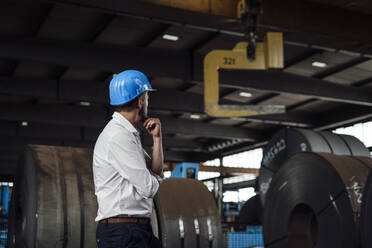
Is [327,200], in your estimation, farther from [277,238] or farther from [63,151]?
[63,151]

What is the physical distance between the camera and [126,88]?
8.70 feet

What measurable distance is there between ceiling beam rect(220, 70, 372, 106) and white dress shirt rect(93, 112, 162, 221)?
11605 millimetres

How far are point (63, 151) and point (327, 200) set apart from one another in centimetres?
232

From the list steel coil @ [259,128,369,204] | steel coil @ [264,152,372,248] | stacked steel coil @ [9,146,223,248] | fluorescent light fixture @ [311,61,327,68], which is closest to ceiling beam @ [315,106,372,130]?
fluorescent light fixture @ [311,61,327,68]

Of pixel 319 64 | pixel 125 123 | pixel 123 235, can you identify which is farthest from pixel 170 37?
pixel 123 235

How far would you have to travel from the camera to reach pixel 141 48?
13.4m

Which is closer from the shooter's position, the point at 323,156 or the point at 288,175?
the point at 323,156

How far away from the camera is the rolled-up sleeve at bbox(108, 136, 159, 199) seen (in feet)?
7.95

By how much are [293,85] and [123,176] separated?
13.4m

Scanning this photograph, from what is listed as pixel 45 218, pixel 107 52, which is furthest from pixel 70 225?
pixel 107 52

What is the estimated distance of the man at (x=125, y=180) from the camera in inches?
96.2

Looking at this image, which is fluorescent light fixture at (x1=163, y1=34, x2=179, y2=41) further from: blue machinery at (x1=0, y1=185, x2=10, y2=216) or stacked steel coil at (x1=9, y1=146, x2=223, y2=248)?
stacked steel coil at (x1=9, y1=146, x2=223, y2=248)

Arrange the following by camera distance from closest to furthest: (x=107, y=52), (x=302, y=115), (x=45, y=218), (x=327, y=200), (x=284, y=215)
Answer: (x=45, y=218) → (x=327, y=200) → (x=284, y=215) → (x=107, y=52) → (x=302, y=115)

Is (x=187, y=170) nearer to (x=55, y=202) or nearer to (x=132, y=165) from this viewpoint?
(x=55, y=202)
